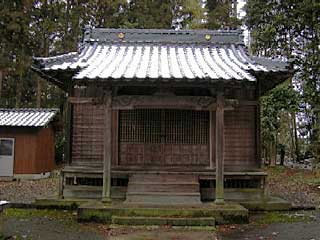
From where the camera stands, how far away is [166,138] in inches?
458

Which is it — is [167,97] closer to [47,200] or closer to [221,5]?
[47,200]

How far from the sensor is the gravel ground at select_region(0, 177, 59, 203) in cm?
1315

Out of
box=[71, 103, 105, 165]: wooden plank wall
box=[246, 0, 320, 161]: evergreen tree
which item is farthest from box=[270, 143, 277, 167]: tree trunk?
box=[71, 103, 105, 165]: wooden plank wall

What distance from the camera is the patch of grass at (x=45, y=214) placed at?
9406mm

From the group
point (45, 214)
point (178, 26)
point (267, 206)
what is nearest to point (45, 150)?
point (45, 214)

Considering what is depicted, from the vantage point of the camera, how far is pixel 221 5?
29.8 meters

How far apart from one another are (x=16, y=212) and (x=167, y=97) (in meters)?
4.64

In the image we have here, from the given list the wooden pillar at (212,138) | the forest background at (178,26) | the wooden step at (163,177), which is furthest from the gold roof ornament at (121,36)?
the forest background at (178,26)

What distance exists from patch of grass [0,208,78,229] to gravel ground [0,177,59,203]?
162 centimetres

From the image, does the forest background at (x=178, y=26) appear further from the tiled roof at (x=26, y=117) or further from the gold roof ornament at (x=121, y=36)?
the gold roof ornament at (x=121, y=36)

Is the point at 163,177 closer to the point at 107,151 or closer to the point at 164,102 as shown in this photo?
the point at 107,151

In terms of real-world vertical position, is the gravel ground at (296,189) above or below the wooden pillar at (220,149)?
below

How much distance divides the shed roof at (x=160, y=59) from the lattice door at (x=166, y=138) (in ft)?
4.82

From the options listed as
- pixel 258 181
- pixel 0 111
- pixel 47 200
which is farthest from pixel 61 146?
pixel 258 181
